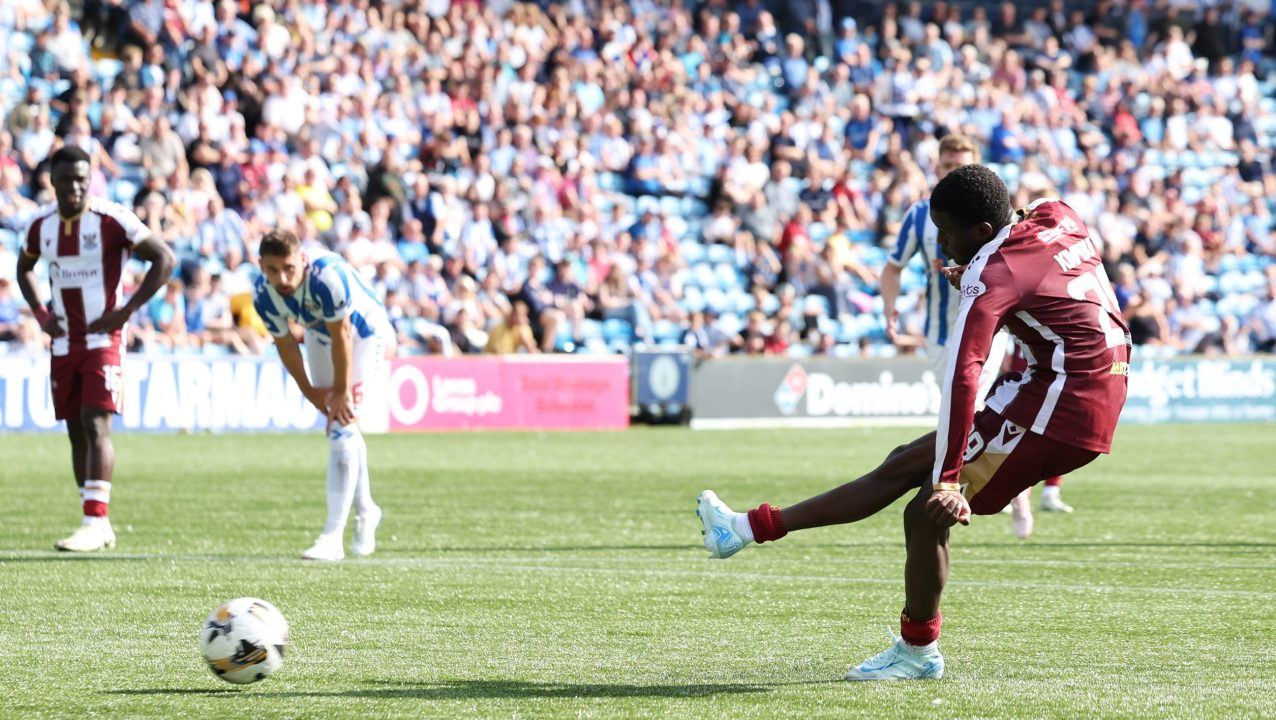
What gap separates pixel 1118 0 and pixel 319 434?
2187 cm

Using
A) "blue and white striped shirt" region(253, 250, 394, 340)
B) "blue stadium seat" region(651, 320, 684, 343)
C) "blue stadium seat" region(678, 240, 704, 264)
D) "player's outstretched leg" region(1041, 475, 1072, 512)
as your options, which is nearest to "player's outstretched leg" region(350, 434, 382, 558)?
"blue and white striped shirt" region(253, 250, 394, 340)

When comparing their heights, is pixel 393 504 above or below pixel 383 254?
below

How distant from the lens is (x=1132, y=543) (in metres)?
11.3

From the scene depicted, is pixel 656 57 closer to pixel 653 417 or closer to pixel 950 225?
pixel 653 417

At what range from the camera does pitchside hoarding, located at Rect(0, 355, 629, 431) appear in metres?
21.2

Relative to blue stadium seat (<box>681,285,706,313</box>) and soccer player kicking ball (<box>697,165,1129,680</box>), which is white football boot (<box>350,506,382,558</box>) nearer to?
soccer player kicking ball (<box>697,165,1129,680</box>)

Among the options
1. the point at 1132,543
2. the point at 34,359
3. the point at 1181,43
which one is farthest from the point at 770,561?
the point at 1181,43

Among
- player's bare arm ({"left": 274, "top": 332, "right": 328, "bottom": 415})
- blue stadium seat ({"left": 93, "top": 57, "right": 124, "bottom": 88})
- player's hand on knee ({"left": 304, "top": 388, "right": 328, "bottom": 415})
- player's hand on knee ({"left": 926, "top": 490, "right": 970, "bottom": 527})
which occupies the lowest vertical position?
player's hand on knee ({"left": 304, "top": 388, "right": 328, "bottom": 415})

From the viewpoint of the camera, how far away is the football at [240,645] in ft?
20.1

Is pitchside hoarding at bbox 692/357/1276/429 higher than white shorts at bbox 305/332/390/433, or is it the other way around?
white shorts at bbox 305/332/390/433

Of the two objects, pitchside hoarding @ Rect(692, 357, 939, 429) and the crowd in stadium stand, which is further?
pitchside hoarding @ Rect(692, 357, 939, 429)

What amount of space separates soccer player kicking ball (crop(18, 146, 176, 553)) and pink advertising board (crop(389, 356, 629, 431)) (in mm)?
12091

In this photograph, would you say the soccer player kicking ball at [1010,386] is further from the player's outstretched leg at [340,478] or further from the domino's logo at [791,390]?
the domino's logo at [791,390]

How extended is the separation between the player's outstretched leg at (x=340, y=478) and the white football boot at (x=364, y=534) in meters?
0.18
